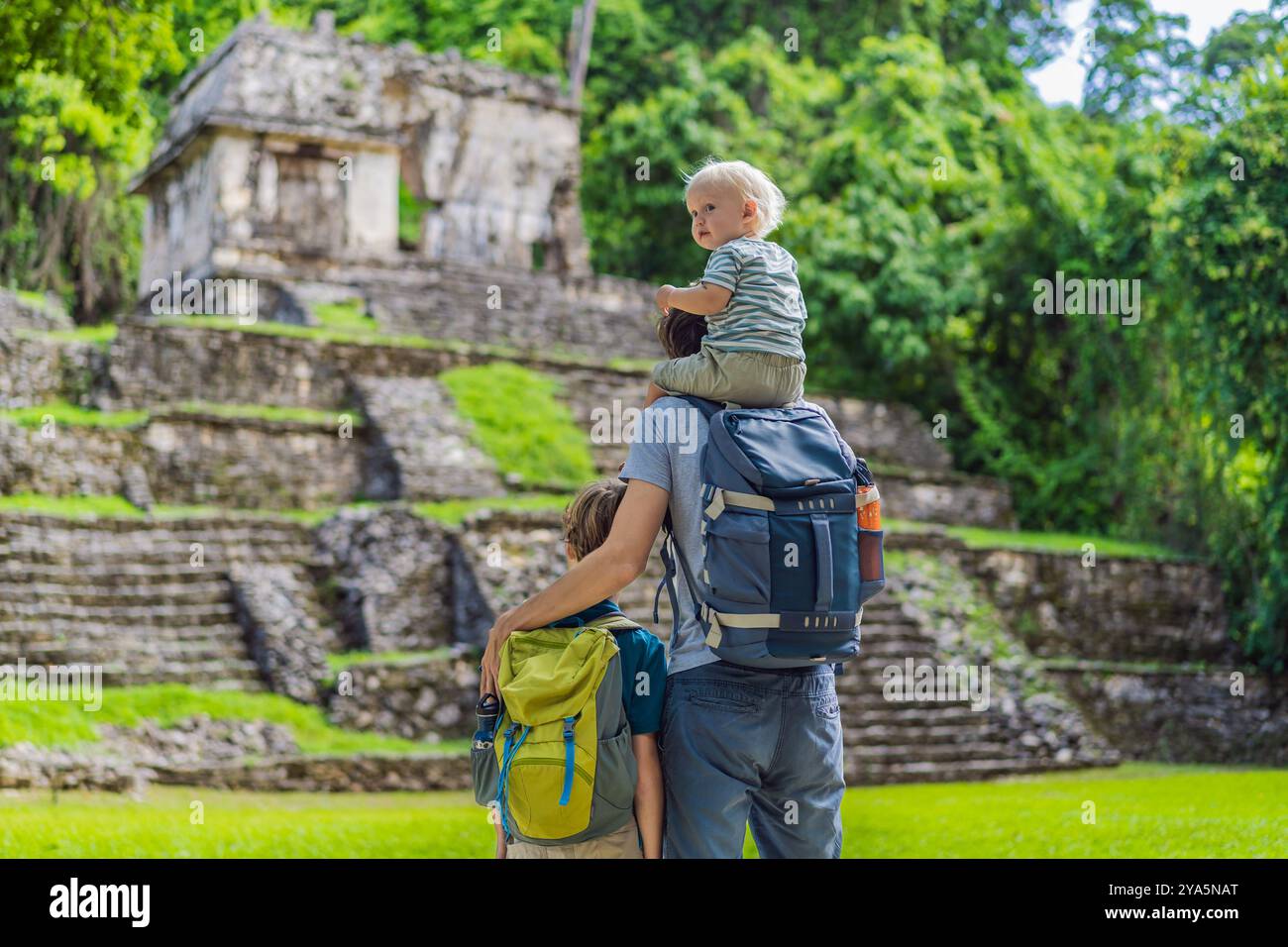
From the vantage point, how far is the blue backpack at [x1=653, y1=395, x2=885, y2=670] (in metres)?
3.13

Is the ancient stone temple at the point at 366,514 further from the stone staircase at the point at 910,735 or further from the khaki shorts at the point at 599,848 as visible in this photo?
the khaki shorts at the point at 599,848

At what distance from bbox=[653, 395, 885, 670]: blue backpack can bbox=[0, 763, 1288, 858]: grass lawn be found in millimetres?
3572

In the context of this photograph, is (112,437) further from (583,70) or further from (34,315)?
(583,70)

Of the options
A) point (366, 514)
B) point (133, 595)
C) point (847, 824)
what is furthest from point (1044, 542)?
point (133, 595)

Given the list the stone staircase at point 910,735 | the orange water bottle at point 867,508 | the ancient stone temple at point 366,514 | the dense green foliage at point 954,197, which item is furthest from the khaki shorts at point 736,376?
the stone staircase at point 910,735

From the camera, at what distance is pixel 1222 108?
16.0 meters

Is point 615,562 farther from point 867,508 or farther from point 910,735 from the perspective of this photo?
point 910,735

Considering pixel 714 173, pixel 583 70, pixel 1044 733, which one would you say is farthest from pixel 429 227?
pixel 714 173

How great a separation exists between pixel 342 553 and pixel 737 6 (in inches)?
858

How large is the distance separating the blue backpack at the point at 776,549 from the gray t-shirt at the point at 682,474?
2.1 inches

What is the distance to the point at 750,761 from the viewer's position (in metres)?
3.24

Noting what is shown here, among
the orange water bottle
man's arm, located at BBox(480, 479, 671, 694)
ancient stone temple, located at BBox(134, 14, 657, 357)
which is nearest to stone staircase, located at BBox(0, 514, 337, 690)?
ancient stone temple, located at BBox(134, 14, 657, 357)

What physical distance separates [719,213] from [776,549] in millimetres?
840

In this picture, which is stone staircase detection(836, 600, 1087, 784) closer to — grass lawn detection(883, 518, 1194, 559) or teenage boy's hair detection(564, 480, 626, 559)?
grass lawn detection(883, 518, 1194, 559)
